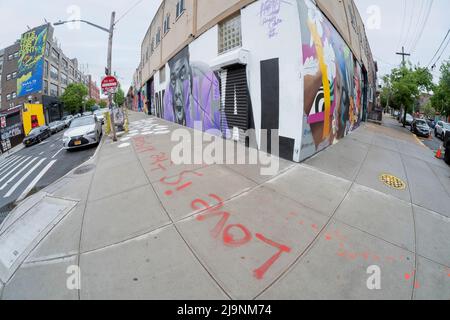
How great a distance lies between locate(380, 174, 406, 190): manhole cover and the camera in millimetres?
4713

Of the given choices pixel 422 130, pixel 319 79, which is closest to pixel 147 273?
pixel 319 79

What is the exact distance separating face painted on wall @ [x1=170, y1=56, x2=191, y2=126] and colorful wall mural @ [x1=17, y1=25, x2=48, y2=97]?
33.2m

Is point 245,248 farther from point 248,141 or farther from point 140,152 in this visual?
point 140,152

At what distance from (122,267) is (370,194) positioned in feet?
16.1

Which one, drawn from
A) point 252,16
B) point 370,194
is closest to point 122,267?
point 370,194

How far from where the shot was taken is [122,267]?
2305 mm

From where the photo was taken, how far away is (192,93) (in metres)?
10.7

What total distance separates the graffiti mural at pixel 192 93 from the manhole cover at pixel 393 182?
19.4 ft

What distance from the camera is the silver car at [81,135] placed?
29.9 ft

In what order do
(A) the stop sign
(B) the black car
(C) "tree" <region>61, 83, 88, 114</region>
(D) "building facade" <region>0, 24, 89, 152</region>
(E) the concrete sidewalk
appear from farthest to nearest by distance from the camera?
(C) "tree" <region>61, 83, 88, 114</region> → (D) "building facade" <region>0, 24, 89, 152</region> → (B) the black car → (A) the stop sign → (E) the concrete sidewalk

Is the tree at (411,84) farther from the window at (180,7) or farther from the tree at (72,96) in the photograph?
the tree at (72,96)

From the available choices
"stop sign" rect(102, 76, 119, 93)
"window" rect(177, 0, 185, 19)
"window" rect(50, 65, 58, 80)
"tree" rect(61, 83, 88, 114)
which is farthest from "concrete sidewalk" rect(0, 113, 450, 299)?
"window" rect(50, 65, 58, 80)
